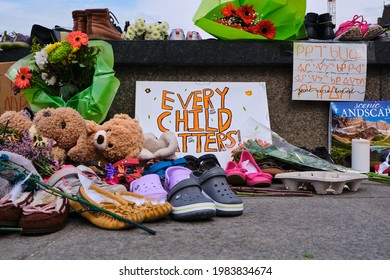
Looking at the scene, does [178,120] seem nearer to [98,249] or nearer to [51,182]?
[51,182]

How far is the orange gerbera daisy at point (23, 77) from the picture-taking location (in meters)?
2.97

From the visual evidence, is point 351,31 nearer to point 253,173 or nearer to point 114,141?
point 253,173

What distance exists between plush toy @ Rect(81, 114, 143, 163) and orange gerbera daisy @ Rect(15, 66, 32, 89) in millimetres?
704

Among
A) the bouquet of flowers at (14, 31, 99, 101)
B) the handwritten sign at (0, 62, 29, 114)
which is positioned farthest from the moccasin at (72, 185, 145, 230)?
the handwritten sign at (0, 62, 29, 114)

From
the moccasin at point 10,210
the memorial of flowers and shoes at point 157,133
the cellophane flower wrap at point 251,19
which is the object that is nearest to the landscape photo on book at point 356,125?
the memorial of flowers and shoes at point 157,133

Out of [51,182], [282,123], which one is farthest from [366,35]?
[51,182]

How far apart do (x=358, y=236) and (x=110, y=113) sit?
2360 millimetres

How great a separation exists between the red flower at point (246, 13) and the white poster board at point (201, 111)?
473 millimetres

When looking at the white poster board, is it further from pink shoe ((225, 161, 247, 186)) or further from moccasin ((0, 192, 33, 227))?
moccasin ((0, 192, 33, 227))

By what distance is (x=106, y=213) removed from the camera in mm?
1581

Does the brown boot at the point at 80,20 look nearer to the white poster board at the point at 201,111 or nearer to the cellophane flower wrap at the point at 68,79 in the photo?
the cellophane flower wrap at the point at 68,79

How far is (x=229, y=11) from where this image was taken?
3398 millimetres

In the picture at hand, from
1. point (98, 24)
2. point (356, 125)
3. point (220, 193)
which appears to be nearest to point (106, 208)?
point (220, 193)

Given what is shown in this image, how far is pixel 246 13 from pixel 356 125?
115cm
